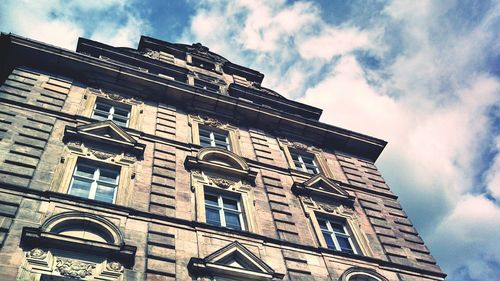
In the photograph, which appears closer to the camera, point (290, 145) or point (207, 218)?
point (207, 218)

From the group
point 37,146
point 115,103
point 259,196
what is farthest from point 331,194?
point 37,146

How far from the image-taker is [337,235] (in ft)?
55.6

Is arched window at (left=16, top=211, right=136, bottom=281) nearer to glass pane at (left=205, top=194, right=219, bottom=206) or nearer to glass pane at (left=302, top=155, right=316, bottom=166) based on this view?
glass pane at (left=205, top=194, right=219, bottom=206)

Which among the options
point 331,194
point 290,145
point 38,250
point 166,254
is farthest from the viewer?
point 290,145

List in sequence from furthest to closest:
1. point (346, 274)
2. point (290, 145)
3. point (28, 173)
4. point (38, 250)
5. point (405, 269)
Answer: point (290, 145), point (405, 269), point (346, 274), point (28, 173), point (38, 250)

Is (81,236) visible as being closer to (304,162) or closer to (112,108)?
(112,108)

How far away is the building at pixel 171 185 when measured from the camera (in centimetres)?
1203

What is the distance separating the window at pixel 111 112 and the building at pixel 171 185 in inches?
1.8

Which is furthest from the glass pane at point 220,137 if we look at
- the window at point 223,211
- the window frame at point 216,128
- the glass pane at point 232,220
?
the glass pane at point 232,220

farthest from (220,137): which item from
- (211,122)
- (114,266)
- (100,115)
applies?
(114,266)

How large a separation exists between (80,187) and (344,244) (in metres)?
9.57

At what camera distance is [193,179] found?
53.0ft

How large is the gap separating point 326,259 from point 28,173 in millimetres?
9753

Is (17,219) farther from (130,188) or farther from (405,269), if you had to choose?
(405,269)
